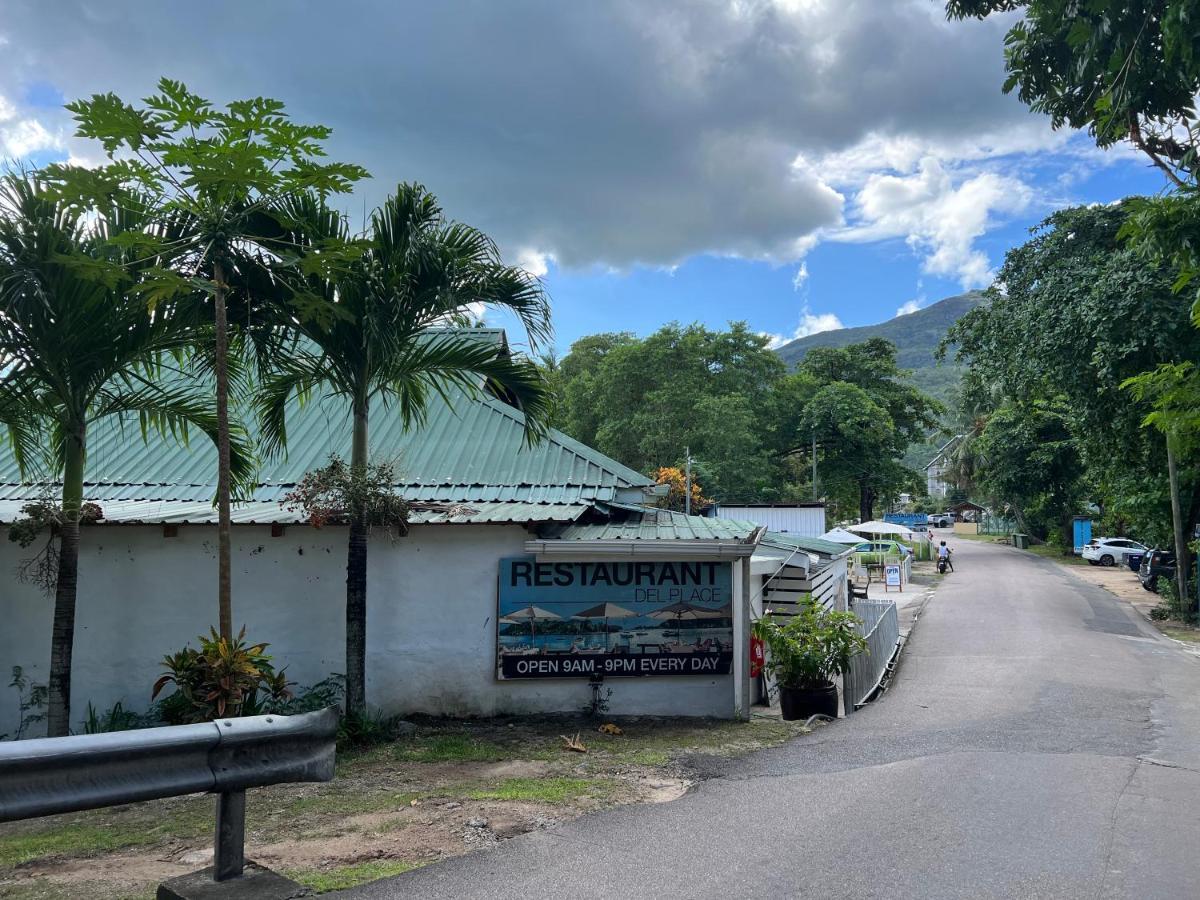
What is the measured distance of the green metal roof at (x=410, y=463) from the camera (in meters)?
11.5

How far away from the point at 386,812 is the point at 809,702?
601 centimetres

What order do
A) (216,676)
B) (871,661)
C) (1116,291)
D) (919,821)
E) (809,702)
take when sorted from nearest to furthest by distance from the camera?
(919,821), (216,676), (809,702), (871,661), (1116,291)

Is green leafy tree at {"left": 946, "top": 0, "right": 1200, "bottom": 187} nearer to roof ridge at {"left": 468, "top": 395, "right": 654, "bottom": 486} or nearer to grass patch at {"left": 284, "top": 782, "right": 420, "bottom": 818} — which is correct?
roof ridge at {"left": 468, "top": 395, "right": 654, "bottom": 486}

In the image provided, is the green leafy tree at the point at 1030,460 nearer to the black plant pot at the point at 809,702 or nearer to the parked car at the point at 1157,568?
the parked car at the point at 1157,568

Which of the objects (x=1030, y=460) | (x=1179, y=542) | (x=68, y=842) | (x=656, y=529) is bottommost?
(x=68, y=842)

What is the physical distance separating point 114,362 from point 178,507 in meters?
2.90

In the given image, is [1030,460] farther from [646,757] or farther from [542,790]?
[542,790]

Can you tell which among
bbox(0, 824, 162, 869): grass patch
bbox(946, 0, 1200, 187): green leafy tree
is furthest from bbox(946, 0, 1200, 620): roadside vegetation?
bbox(0, 824, 162, 869): grass patch

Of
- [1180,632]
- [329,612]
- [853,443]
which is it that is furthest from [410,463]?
[853,443]

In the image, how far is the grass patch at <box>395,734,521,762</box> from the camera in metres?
8.30

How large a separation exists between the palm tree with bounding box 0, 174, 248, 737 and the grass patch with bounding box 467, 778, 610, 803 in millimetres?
4255

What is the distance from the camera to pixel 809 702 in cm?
1069

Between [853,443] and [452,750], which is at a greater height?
[853,443]

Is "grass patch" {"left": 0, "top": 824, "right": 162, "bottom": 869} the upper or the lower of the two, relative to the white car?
lower
